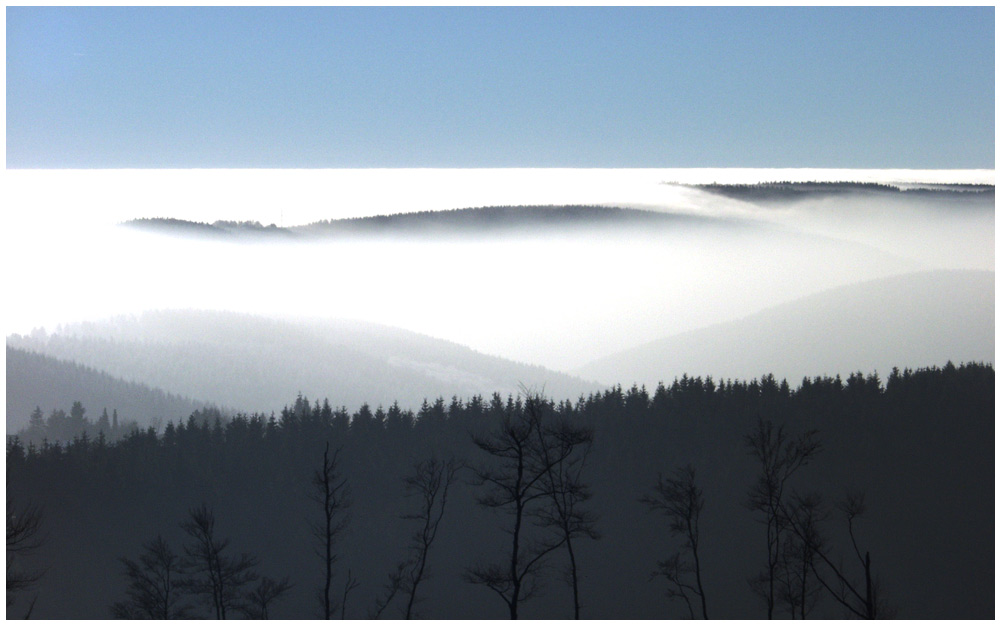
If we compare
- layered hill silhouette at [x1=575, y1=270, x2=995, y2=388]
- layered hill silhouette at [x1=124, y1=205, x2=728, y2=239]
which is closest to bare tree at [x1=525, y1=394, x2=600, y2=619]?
layered hill silhouette at [x1=575, y1=270, x2=995, y2=388]

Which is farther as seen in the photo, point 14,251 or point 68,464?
point 68,464

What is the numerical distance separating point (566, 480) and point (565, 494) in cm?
213

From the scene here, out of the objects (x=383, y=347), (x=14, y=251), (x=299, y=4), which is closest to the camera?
(x=299, y=4)

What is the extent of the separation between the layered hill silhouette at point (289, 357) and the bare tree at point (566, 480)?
1522mm

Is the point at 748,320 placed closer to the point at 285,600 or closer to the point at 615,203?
the point at 615,203

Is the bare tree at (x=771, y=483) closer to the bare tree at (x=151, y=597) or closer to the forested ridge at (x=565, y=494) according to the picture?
the forested ridge at (x=565, y=494)

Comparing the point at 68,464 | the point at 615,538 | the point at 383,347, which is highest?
the point at 383,347

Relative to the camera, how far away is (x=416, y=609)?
23.8 m

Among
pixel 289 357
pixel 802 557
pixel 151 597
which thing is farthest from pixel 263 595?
pixel 802 557

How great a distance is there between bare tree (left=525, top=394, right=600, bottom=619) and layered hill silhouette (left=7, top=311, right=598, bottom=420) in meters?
1.52

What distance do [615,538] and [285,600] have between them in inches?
338

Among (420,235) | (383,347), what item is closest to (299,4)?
(420,235)

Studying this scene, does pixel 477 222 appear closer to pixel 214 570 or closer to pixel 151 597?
pixel 214 570

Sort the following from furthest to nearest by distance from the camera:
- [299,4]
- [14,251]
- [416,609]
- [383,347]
Result: [416,609]
[383,347]
[14,251]
[299,4]
